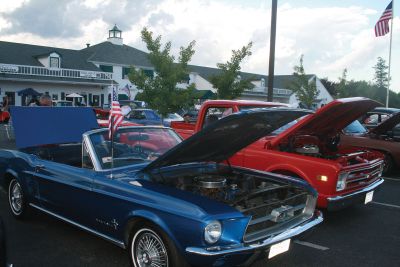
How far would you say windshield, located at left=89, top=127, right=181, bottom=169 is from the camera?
4495 mm

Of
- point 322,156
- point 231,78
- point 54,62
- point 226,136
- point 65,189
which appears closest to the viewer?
point 226,136

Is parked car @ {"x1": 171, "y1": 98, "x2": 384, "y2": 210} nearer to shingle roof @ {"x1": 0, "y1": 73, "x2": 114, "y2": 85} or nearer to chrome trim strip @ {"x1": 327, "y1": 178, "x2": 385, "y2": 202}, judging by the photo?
chrome trim strip @ {"x1": 327, "y1": 178, "x2": 385, "y2": 202}

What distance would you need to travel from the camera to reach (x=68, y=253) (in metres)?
4.46

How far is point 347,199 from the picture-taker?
5.35 metres

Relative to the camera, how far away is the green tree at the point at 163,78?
45.2ft

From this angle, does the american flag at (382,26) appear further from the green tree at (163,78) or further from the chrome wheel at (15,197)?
the chrome wheel at (15,197)

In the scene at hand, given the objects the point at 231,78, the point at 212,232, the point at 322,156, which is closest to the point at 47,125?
the point at 212,232

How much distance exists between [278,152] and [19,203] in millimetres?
3717

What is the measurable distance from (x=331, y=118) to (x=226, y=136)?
262 centimetres

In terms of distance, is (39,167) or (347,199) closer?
(39,167)

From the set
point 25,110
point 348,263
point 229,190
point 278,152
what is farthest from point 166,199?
point 25,110

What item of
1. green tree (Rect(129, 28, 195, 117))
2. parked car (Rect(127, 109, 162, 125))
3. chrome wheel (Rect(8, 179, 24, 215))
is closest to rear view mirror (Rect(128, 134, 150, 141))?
chrome wheel (Rect(8, 179, 24, 215))

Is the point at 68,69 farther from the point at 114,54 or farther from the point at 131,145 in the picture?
the point at 131,145

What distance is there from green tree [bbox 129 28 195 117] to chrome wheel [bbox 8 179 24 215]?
27.1 feet
